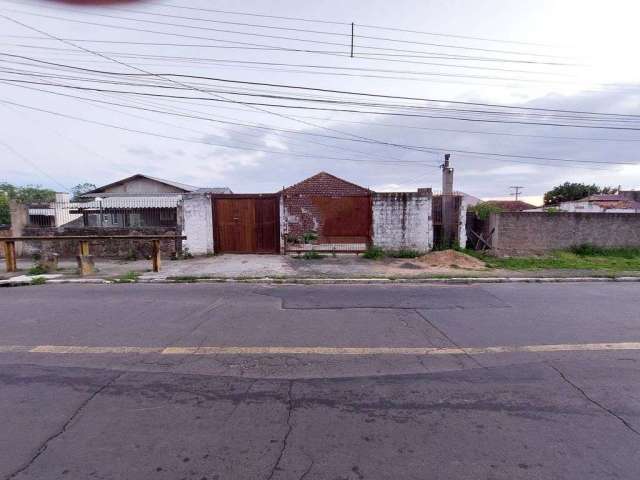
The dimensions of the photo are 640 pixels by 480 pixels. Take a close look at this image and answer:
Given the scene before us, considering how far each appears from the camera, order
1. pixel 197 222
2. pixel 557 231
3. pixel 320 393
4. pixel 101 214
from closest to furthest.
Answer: pixel 320 393 → pixel 197 222 → pixel 557 231 → pixel 101 214

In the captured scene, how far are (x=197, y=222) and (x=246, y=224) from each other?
1729mm

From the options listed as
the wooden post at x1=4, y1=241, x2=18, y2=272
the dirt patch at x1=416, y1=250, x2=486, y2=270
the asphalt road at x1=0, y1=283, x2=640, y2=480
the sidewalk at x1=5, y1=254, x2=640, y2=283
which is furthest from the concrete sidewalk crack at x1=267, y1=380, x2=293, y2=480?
the wooden post at x1=4, y1=241, x2=18, y2=272

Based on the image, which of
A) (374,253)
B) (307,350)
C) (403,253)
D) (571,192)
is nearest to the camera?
(307,350)

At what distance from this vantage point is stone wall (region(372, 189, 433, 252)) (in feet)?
41.6

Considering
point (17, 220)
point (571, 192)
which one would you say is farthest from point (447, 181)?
point (571, 192)

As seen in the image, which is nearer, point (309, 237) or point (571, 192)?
point (309, 237)

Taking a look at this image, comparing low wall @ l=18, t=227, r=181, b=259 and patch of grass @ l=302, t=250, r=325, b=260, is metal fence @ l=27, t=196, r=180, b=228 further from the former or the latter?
patch of grass @ l=302, t=250, r=325, b=260

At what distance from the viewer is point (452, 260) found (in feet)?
37.0

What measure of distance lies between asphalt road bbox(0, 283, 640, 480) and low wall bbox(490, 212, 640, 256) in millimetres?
7402

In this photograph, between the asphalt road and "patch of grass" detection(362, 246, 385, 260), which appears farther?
"patch of grass" detection(362, 246, 385, 260)

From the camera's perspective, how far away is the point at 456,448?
8.16ft

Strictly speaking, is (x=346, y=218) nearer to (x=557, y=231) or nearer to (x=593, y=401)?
(x=557, y=231)

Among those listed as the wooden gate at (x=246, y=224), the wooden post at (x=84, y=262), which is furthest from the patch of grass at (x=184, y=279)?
the wooden gate at (x=246, y=224)

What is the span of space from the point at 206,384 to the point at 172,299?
12.9 ft
